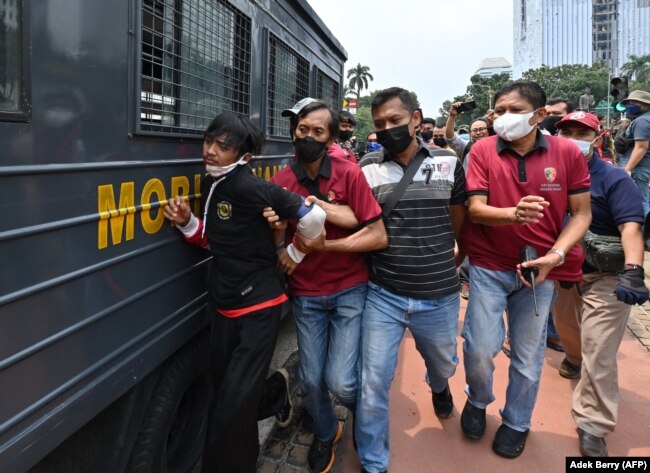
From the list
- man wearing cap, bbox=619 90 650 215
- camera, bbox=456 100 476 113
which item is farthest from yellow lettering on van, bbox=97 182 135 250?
man wearing cap, bbox=619 90 650 215

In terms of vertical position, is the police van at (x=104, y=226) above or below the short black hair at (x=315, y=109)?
below

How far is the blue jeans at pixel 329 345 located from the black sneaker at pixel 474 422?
789mm

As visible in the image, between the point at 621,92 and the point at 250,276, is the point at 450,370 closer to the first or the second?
the point at 250,276

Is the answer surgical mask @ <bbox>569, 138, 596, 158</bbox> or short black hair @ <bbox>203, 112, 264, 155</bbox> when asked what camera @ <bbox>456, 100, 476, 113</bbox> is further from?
short black hair @ <bbox>203, 112, 264, 155</bbox>

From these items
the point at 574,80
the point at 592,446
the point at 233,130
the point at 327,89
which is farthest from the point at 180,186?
the point at 574,80

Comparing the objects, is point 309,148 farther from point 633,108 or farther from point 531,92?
point 633,108

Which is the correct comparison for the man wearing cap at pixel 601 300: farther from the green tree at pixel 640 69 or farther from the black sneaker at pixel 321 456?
the green tree at pixel 640 69

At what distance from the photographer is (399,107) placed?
2.23 meters

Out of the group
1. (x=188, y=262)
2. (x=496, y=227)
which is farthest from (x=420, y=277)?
(x=188, y=262)

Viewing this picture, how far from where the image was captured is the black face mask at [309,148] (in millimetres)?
2117

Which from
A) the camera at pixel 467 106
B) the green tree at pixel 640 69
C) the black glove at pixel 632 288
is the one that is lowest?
the black glove at pixel 632 288

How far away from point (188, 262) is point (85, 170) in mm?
760

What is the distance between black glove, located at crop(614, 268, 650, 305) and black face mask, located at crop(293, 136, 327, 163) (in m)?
1.61

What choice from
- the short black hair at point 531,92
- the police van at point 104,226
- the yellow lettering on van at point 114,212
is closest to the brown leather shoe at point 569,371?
the short black hair at point 531,92
